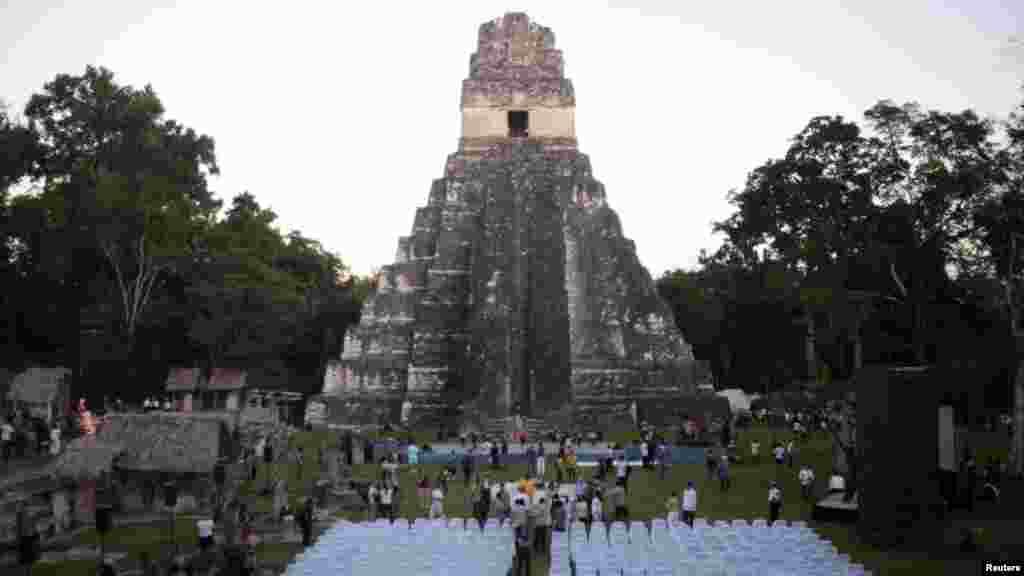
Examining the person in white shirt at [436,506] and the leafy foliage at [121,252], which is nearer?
the person in white shirt at [436,506]

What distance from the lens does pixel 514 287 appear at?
3834cm

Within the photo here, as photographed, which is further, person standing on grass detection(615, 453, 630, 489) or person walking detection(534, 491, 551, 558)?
person standing on grass detection(615, 453, 630, 489)

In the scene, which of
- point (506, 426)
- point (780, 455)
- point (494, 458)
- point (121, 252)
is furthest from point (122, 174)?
point (780, 455)

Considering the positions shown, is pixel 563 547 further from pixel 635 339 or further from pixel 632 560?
pixel 635 339

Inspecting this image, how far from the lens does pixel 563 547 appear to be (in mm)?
17641

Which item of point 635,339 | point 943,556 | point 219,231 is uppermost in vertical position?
point 219,231

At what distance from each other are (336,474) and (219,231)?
22.0 m

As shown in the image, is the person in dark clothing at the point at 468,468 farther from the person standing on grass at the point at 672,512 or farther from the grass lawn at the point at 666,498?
the person standing on grass at the point at 672,512

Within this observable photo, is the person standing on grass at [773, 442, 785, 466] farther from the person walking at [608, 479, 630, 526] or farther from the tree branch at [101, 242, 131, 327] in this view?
the tree branch at [101, 242, 131, 327]

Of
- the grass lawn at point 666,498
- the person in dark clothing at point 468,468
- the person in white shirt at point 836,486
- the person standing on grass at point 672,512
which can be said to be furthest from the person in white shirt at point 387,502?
the person in white shirt at point 836,486

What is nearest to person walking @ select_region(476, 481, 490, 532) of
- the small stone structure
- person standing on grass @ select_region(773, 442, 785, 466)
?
the small stone structure

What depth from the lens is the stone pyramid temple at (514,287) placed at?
36406 millimetres

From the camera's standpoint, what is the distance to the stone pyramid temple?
36.4 m

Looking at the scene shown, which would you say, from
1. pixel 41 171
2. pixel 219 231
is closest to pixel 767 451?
pixel 219 231
